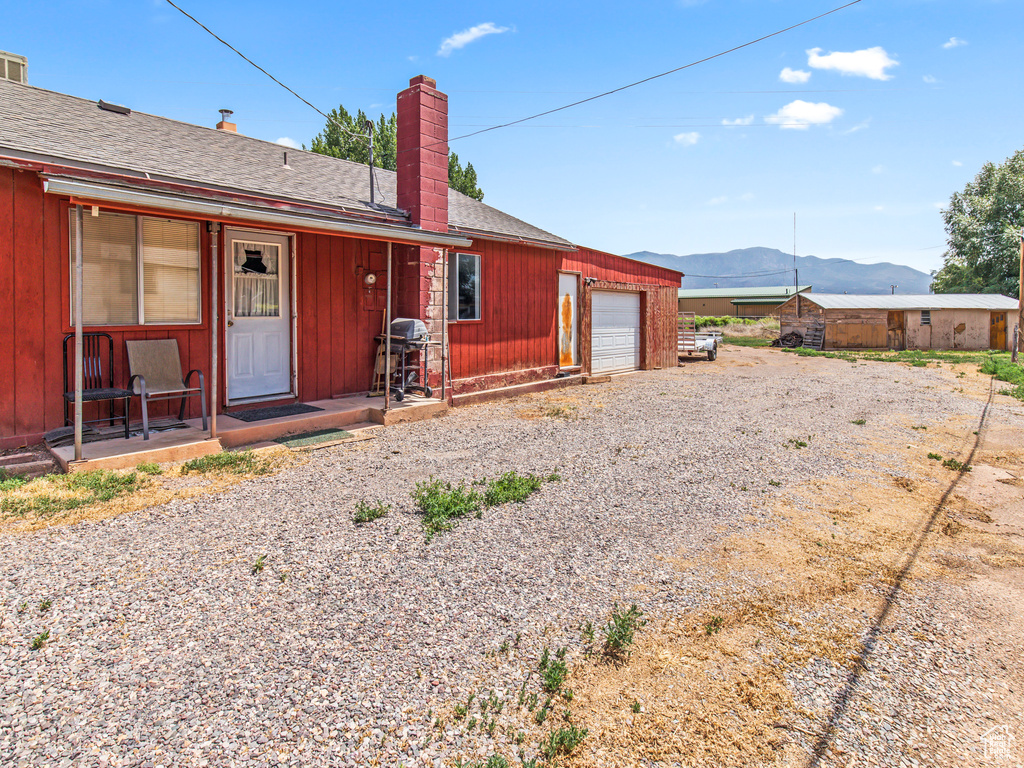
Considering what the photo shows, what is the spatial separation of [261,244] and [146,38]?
648 cm

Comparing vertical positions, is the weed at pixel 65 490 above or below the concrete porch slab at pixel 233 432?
below

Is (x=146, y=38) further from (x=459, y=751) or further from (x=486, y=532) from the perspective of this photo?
(x=459, y=751)

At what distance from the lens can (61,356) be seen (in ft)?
19.6

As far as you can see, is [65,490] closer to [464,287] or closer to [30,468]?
[30,468]

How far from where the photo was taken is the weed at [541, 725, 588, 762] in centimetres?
212

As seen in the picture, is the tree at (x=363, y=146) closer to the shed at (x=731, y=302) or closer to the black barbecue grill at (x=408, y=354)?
the black barbecue grill at (x=408, y=354)

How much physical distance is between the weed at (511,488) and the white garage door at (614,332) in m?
8.75

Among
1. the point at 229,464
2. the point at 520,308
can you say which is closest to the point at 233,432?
the point at 229,464

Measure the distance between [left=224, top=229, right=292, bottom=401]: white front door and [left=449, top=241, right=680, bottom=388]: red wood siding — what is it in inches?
118

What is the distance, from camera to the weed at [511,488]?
16.0ft

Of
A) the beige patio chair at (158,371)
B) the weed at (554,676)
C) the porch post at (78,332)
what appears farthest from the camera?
the beige patio chair at (158,371)

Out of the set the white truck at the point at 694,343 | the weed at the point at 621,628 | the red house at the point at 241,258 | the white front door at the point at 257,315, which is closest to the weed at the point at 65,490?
the red house at the point at 241,258

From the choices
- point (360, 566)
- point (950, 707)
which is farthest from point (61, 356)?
point (950, 707)

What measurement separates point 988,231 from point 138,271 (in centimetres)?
4638
